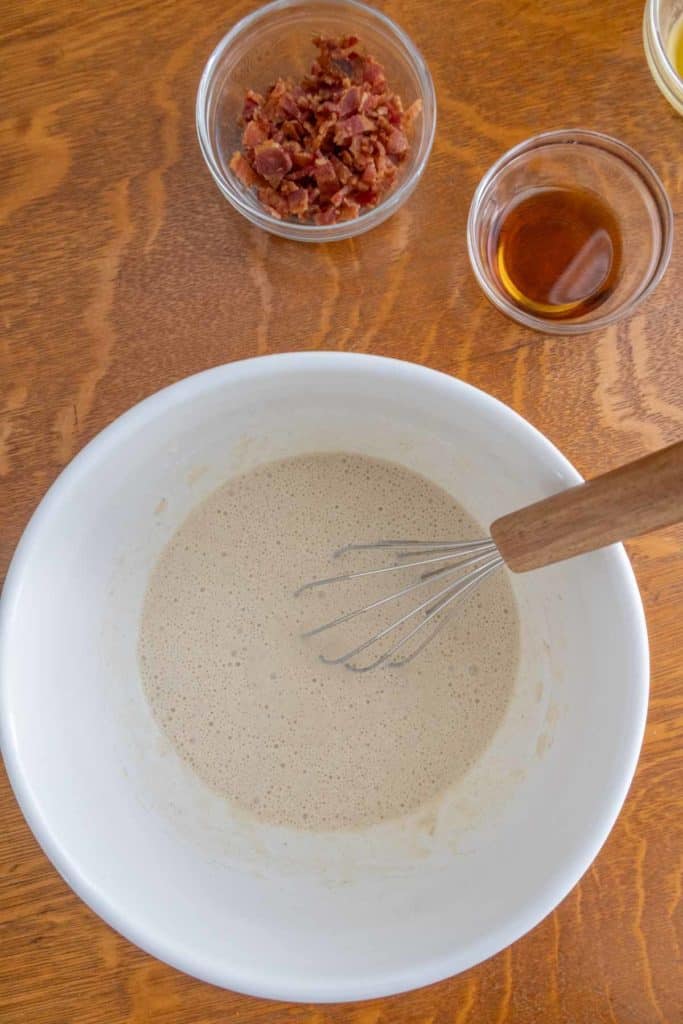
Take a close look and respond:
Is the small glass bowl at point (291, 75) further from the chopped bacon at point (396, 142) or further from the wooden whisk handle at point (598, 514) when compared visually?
the wooden whisk handle at point (598, 514)

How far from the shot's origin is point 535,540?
658 millimetres

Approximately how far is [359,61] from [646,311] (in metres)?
0.31

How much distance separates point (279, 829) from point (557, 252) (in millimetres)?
545

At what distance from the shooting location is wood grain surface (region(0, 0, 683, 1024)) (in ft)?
2.63

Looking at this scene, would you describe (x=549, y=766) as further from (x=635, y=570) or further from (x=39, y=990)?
(x=39, y=990)

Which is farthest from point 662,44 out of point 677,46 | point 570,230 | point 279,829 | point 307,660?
point 279,829

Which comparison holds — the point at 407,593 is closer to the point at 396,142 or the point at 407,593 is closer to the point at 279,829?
the point at 279,829

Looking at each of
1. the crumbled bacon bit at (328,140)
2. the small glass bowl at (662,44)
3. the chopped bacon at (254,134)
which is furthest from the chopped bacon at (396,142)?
the small glass bowl at (662,44)

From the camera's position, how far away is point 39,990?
815mm

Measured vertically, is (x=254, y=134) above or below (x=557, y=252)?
above

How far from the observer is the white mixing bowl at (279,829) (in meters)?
0.68

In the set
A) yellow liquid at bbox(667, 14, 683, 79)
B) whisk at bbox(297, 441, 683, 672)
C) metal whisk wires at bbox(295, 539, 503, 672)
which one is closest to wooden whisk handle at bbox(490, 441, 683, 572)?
whisk at bbox(297, 441, 683, 672)

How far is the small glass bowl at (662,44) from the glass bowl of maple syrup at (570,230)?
0.18 ft

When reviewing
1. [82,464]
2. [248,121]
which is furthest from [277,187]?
[82,464]
